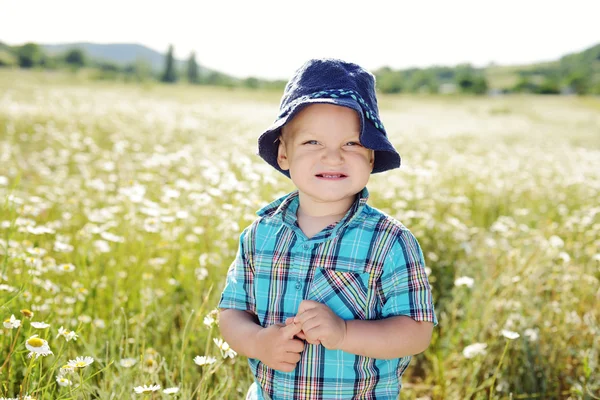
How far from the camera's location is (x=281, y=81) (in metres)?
91.3

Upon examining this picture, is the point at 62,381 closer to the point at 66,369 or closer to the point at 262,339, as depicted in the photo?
the point at 66,369

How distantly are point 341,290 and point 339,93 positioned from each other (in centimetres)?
54

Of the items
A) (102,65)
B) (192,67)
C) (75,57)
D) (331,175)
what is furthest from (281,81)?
(331,175)

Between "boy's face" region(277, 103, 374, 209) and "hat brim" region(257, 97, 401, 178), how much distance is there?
0.13 feet

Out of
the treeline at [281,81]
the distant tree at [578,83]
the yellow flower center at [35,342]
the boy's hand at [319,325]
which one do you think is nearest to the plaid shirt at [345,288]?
the boy's hand at [319,325]

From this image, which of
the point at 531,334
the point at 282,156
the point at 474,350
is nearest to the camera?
the point at 282,156

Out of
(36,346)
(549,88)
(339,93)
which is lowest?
(36,346)

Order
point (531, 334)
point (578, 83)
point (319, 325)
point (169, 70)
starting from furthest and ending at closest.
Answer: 1. point (169, 70)
2. point (578, 83)
3. point (531, 334)
4. point (319, 325)

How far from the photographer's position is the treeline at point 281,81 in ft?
254

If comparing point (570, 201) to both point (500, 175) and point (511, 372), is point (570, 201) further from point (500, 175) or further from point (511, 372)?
point (511, 372)

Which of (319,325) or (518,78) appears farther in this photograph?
(518,78)

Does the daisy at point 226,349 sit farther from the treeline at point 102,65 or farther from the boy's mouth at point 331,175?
the treeline at point 102,65

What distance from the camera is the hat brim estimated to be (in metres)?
1.63

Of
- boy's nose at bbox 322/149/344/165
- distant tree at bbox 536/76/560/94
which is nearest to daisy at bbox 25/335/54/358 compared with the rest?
boy's nose at bbox 322/149/344/165
